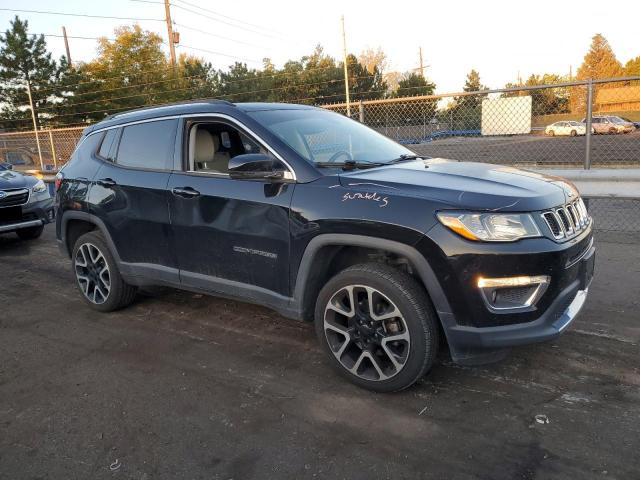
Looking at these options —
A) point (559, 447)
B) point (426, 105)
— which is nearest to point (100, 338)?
point (559, 447)

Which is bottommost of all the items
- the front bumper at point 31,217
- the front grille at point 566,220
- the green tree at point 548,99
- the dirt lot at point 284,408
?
the dirt lot at point 284,408

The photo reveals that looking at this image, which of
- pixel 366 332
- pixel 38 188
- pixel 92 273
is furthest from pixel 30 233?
pixel 366 332

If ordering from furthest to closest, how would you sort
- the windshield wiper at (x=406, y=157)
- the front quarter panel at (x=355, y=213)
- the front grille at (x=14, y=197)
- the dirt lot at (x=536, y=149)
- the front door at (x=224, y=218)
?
1. the dirt lot at (x=536, y=149)
2. the front grille at (x=14, y=197)
3. the windshield wiper at (x=406, y=157)
4. the front door at (x=224, y=218)
5. the front quarter panel at (x=355, y=213)

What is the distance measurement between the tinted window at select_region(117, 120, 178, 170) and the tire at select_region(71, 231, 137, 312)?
824 mm

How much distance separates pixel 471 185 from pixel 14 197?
687 centimetres

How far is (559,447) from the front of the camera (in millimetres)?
2510

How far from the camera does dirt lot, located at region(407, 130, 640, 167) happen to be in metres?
9.33

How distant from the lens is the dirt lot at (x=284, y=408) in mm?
2486

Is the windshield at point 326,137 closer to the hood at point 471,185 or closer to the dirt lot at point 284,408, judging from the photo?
the hood at point 471,185

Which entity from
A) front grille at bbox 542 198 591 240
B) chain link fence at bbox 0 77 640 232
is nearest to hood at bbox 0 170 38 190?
chain link fence at bbox 0 77 640 232

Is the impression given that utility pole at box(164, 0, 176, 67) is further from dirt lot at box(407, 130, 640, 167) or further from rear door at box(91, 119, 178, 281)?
rear door at box(91, 119, 178, 281)

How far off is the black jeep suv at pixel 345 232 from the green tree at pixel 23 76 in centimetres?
4243

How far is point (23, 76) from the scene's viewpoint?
41312 millimetres

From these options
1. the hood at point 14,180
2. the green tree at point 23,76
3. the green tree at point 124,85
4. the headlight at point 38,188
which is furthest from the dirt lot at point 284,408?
the green tree at point 23,76
